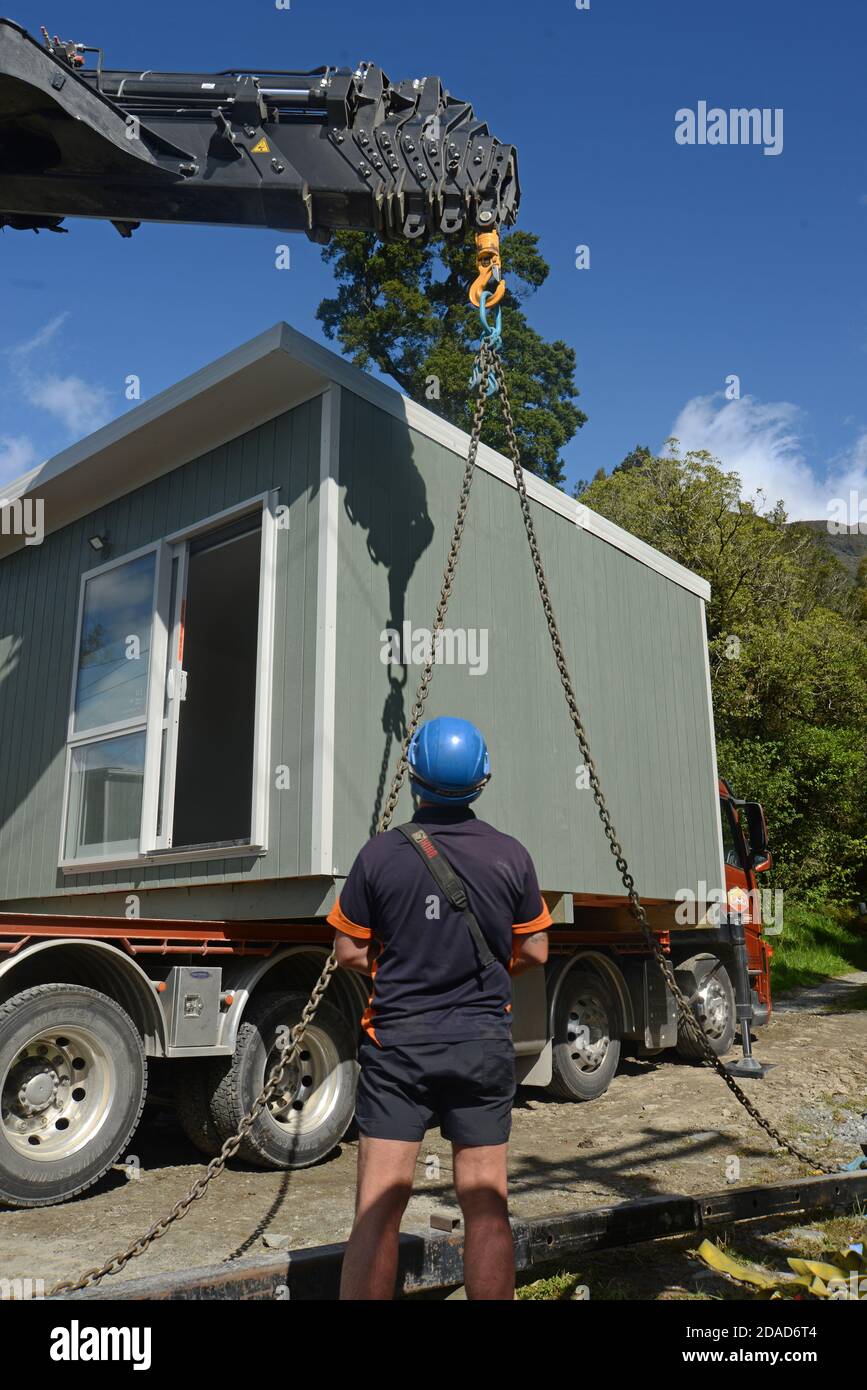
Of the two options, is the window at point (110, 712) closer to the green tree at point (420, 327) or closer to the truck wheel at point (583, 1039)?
the truck wheel at point (583, 1039)

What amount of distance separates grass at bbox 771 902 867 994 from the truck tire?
14.7 meters

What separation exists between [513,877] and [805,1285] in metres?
1.67

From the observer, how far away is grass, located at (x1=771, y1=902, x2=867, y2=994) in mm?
20297

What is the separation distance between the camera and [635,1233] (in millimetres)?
4098

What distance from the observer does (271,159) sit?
5.79m

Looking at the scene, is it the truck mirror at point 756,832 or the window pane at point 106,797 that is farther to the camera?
the truck mirror at point 756,832

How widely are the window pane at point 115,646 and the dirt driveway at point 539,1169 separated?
9.33ft

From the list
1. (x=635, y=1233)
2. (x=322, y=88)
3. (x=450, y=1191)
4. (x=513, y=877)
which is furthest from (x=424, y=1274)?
(x=322, y=88)

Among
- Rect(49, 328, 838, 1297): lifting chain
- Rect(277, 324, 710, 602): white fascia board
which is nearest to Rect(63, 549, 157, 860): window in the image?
Rect(277, 324, 710, 602): white fascia board

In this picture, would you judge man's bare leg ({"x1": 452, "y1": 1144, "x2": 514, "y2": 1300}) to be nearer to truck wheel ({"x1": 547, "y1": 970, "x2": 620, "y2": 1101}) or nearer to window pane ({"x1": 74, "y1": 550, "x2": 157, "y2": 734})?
window pane ({"x1": 74, "y1": 550, "x2": 157, "y2": 734})

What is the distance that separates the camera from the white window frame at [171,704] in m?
6.55

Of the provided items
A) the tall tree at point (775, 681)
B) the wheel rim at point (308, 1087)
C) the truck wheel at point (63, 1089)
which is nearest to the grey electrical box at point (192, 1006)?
the truck wheel at point (63, 1089)

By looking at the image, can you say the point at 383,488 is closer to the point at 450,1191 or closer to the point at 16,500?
the point at 16,500

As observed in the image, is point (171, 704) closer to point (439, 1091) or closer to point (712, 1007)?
point (439, 1091)
